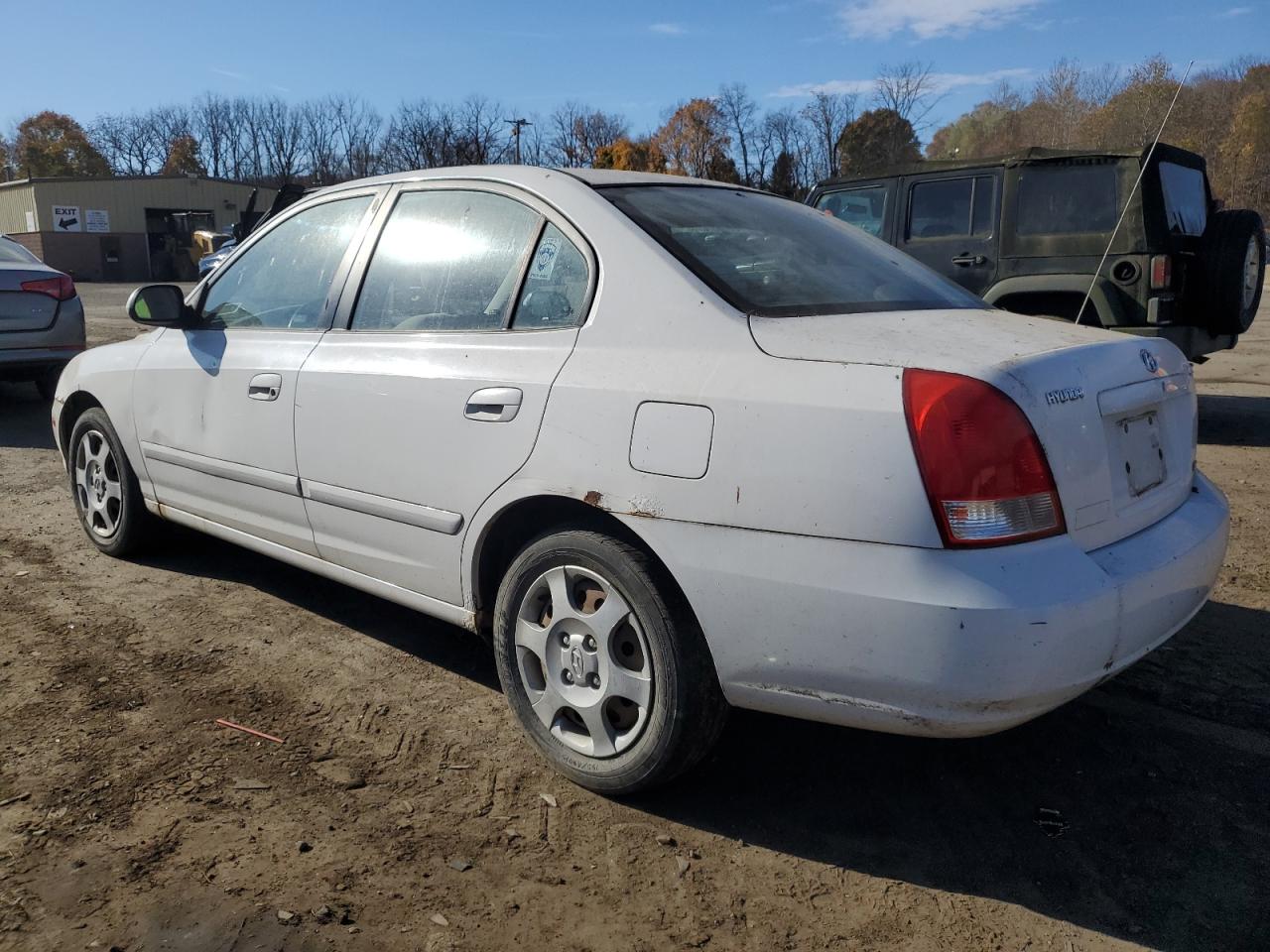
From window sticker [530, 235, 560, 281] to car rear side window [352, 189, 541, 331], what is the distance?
5cm

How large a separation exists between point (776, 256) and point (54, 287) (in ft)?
25.5

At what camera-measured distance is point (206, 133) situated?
97.7 meters

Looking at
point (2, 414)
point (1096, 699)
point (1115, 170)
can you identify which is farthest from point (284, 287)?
point (2, 414)

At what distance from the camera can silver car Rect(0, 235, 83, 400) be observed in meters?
8.41

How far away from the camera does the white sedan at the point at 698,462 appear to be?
2201 mm

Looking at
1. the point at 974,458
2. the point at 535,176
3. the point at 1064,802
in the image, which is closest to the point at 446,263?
the point at 535,176

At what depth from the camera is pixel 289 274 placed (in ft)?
12.9

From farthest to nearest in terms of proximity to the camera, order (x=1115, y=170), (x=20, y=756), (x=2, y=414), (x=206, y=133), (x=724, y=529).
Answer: (x=206, y=133)
(x=2, y=414)
(x=1115, y=170)
(x=20, y=756)
(x=724, y=529)

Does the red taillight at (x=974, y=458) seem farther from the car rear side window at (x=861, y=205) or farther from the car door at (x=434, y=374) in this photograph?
the car rear side window at (x=861, y=205)

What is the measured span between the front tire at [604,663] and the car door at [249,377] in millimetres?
1135

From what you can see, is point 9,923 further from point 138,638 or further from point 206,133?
point 206,133

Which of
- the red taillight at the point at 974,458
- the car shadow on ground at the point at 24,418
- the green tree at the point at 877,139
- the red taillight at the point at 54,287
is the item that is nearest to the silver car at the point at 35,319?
the red taillight at the point at 54,287

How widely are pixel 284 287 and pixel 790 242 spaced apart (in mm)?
1936

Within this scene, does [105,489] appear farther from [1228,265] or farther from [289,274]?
[1228,265]
